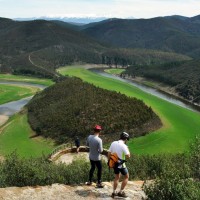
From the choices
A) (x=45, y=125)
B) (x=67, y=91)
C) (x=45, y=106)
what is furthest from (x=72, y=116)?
(x=67, y=91)

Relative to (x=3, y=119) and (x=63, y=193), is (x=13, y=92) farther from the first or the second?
(x=63, y=193)

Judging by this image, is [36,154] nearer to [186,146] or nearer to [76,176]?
[186,146]

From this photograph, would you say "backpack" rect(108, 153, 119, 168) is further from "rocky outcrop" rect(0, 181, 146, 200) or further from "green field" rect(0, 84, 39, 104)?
"green field" rect(0, 84, 39, 104)

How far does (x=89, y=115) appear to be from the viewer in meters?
91.9

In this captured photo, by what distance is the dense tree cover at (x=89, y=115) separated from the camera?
84.0 metres

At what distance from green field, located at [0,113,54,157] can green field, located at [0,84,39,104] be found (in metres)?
46.9

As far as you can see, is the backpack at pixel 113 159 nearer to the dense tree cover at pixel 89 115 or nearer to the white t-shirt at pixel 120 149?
the white t-shirt at pixel 120 149

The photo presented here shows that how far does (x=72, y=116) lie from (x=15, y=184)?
6894 centimetres

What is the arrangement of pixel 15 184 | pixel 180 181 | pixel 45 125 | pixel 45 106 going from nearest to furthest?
pixel 180 181, pixel 15 184, pixel 45 125, pixel 45 106

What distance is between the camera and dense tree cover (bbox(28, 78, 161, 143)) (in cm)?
8400

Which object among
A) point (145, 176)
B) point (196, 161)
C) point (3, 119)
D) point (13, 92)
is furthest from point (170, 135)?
point (13, 92)

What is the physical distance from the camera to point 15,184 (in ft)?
79.0

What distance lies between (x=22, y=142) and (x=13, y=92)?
80.2 m

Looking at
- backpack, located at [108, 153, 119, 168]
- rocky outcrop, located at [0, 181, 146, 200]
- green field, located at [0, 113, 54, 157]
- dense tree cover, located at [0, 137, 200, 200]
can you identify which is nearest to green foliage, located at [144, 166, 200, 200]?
dense tree cover, located at [0, 137, 200, 200]
